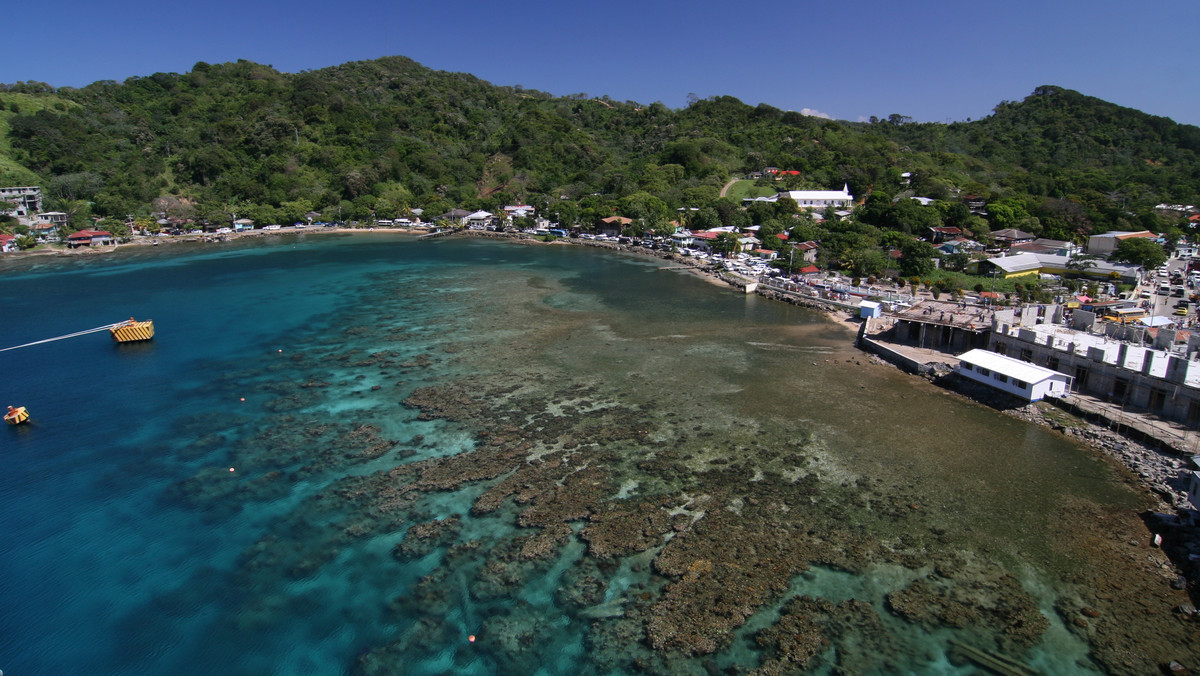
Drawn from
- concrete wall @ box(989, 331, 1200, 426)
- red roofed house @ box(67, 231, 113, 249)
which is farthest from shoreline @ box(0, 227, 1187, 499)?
concrete wall @ box(989, 331, 1200, 426)

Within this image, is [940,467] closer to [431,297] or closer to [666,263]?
[431,297]

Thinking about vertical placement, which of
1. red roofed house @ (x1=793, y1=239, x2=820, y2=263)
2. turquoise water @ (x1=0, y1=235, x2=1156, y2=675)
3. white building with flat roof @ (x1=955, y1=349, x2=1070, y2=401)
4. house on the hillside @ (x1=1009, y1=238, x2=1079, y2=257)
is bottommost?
turquoise water @ (x1=0, y1=235, x2=1156, y2=675)

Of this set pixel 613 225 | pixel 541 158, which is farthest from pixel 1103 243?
pixel 541 158

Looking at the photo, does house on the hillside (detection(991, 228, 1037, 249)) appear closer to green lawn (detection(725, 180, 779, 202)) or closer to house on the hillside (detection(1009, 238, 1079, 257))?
house on the hillside (detection(1009, 238, 1079, 257))

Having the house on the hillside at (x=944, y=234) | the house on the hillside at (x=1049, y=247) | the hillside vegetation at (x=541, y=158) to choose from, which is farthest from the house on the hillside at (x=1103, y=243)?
the house on the hillside at (x=944, y=234)

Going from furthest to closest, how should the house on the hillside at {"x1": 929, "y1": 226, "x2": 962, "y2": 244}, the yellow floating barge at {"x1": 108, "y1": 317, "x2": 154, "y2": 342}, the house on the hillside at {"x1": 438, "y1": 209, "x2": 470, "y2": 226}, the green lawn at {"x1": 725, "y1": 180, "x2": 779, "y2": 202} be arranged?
the house on the hillside at {"x1": 438, "y1": 209, "x2": 470, "y2": 226} → the green lawn at {"x1": 725, "y1": 180, "x2": 779, "y2": 202} → the house on the hillside at {"x1": 929, "y1": 226, "x2": 962, "y2": 244} → the yellow floating barge at {"x1": 108, "y1": 317, "x2": 154, "y2": 342}

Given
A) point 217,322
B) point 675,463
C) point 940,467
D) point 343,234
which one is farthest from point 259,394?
point 343,234
